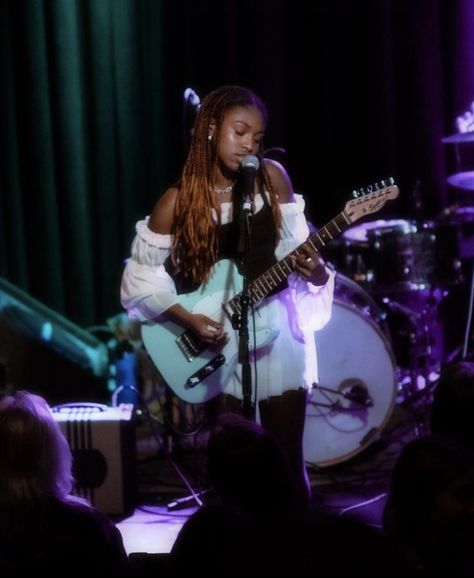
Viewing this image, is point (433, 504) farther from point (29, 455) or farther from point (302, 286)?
point (302, 286)

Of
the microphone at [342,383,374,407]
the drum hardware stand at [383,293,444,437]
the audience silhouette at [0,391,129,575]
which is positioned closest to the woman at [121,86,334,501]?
the audience silhouette at [0,391,129,575]

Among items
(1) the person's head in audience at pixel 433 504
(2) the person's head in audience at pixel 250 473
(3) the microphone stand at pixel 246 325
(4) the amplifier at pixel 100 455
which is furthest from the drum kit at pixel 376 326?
(1) the person's head in audience at pixel 433 504

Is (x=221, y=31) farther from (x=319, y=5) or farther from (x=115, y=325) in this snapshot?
(x=115, y=325)

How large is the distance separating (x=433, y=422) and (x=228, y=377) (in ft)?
3.69

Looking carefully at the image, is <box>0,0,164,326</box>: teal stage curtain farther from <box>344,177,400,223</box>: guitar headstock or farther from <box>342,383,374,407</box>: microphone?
<box>344,177,400,223</box>: guitar headstock

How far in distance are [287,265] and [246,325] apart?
1.03 feet

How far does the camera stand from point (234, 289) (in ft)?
12.6

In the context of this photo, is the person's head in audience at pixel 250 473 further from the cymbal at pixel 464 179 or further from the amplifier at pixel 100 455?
the cymbal at pixel 464 179

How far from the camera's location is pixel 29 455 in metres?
2.71

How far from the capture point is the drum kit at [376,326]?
554 cm

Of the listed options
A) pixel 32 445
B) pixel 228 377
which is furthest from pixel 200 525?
pixel 228 377

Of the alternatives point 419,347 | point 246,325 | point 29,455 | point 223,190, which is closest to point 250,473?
point 29,455

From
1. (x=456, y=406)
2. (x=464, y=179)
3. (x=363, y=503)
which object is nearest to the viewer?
(x=456, y=406)

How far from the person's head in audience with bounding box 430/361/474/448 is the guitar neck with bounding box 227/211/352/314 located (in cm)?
92
